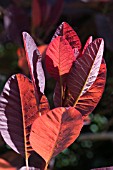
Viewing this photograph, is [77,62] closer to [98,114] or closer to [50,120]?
[50,120]

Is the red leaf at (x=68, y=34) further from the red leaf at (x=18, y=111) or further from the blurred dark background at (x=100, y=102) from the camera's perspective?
the blurred dark background at (x=100, y=102)

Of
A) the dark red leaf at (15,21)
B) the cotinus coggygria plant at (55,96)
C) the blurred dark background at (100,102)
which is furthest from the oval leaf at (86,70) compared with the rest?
the dark red leaf at (15,21)

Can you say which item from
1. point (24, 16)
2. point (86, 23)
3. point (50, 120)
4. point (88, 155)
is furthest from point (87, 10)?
point (50, 120)

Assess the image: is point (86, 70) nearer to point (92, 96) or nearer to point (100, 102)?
point (92, 96)

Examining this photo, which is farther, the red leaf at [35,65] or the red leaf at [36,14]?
the red leaf at [36,14]

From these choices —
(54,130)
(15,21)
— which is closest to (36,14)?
(15,21)

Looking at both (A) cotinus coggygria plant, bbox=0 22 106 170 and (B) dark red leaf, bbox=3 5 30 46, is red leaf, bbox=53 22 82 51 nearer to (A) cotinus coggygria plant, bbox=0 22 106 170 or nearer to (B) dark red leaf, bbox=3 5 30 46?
(A) cotinus coggygria plant, bbox=0 22 106 170

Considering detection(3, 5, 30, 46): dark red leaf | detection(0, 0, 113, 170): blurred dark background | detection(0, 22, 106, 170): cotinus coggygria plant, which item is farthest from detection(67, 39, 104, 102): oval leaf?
detection(3, 5, 30, 46): dark red leaf
